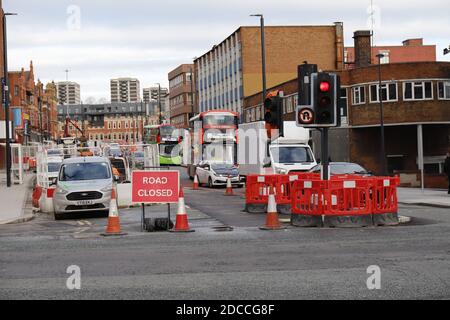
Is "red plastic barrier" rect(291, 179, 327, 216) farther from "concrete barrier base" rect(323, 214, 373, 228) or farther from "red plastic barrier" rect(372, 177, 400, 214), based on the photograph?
"red plastic barrier" rect(372, 177, 400, 214)

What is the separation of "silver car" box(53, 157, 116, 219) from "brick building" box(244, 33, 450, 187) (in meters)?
37.3

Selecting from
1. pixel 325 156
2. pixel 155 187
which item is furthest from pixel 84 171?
pixel 325 156

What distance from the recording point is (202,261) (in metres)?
10.9

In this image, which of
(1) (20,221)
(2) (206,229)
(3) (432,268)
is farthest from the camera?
(1) (20,221)

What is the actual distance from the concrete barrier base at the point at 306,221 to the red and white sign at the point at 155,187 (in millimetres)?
2848

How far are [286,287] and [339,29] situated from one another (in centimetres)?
7596

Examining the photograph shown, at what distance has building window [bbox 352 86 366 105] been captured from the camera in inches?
2271

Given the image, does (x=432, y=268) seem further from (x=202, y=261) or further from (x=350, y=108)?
(x=350, y=108)

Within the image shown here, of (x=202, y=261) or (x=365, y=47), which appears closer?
(x=202, y=261)

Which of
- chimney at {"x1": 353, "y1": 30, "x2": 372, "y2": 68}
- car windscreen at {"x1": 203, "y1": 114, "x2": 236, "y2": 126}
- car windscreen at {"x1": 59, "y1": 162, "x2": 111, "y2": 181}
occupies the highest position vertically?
chimney at {"x1": 353, "y1": 30, "x2": 372, "y2": 68}

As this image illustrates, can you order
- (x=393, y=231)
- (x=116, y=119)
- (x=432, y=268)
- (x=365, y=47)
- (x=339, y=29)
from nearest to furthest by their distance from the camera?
(x=432, y=268), (x=393, y=231), (x=365, y=47), (x=339, y=29), (x=116, y=119)

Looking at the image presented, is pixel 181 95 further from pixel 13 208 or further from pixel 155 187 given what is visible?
pixel 155 187

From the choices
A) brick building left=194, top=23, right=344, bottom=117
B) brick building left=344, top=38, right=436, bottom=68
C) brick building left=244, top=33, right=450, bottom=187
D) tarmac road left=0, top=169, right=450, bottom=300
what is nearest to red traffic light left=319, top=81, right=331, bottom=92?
tarmac road left=0, top=169, right=450, bottom=300
